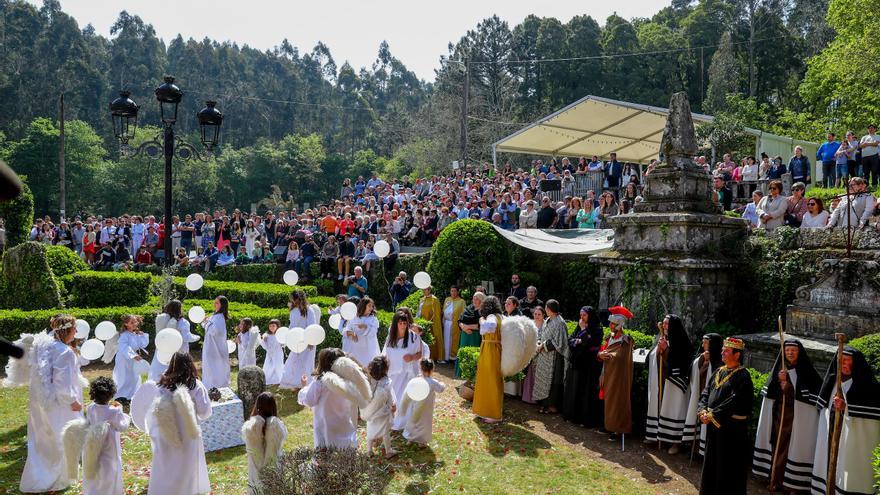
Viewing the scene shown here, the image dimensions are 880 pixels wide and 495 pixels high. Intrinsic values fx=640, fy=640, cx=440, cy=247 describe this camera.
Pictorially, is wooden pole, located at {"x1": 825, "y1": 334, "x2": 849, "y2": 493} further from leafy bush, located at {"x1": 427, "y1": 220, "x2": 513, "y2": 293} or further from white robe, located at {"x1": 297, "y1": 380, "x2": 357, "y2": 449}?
leafy bush, located at {"x1": 427, "y1": 220, "x2": 513, "y2": 293}

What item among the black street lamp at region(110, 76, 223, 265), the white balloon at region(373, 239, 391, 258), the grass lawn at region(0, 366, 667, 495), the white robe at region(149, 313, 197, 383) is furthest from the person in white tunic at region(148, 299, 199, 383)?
the white balloon at region(373, 239, 391, 258)

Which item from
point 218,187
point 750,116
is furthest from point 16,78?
point 750,116

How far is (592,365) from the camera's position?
981cm

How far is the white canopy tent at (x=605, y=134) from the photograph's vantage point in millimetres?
20125

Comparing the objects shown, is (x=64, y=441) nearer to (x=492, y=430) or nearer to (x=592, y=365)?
(x=492, y=430)

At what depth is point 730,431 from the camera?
22.0 feet

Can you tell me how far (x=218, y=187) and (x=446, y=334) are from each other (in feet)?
130

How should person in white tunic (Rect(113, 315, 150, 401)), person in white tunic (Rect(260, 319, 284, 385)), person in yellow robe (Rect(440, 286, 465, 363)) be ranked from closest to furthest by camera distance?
person in white tunic (Rect(113, 315, 150, 401)) < person in white tunic (Rect(260, 319, 284, 385)) < person in yellow robe (Rect(440, 286, 465, 363))

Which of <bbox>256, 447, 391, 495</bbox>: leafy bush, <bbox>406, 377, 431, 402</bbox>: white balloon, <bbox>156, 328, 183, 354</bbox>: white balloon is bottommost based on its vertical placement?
<bbox>406, 377, 431, 402</bbox>: white balloon

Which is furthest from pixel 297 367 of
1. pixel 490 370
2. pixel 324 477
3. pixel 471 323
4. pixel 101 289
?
pixel 101 289

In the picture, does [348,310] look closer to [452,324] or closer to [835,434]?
[452,324]

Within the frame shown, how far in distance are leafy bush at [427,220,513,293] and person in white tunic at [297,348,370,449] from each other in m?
7.55

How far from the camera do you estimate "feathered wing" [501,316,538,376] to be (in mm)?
9469

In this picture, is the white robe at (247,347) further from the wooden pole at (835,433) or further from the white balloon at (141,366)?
the wooden pole at (835,433)
